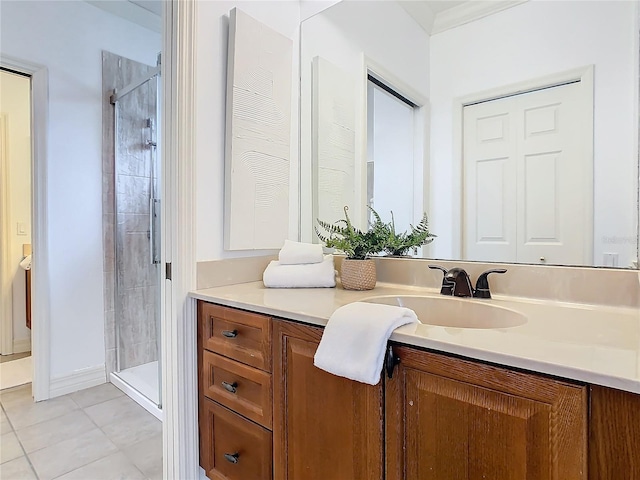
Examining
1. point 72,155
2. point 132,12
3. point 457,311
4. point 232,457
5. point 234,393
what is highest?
point 132,12

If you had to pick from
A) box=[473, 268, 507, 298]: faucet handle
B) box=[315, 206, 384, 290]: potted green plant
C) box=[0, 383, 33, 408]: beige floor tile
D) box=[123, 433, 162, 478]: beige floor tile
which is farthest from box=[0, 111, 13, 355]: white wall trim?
box=[473, 268, 507, 298]: faucet handle

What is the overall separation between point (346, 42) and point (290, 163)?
61cm

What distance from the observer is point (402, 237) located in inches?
58.8

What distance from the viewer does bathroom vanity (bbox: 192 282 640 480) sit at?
597 millimetres

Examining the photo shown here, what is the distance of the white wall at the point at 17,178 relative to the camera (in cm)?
307

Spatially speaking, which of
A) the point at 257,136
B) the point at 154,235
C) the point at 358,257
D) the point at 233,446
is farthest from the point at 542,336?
the point at 154,235

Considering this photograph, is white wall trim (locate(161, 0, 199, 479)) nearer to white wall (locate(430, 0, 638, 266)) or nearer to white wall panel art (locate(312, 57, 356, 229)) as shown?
white wall panel art (locate(312, 57, 356, 229))

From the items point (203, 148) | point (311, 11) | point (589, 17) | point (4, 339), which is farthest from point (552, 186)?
point (4, 339)

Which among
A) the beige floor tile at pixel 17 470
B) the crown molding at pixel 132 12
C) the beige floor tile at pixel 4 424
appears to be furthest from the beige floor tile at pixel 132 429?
the crown molding at pixel 132 12

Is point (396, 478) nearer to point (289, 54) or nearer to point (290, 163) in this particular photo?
point (290, 163)

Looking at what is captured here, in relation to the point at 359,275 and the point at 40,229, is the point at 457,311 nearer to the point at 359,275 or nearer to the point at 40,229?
the point at 359,275

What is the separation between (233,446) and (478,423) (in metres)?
0.84

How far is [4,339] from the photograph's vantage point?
3.01 metres

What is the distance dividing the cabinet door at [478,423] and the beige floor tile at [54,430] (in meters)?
1.75
